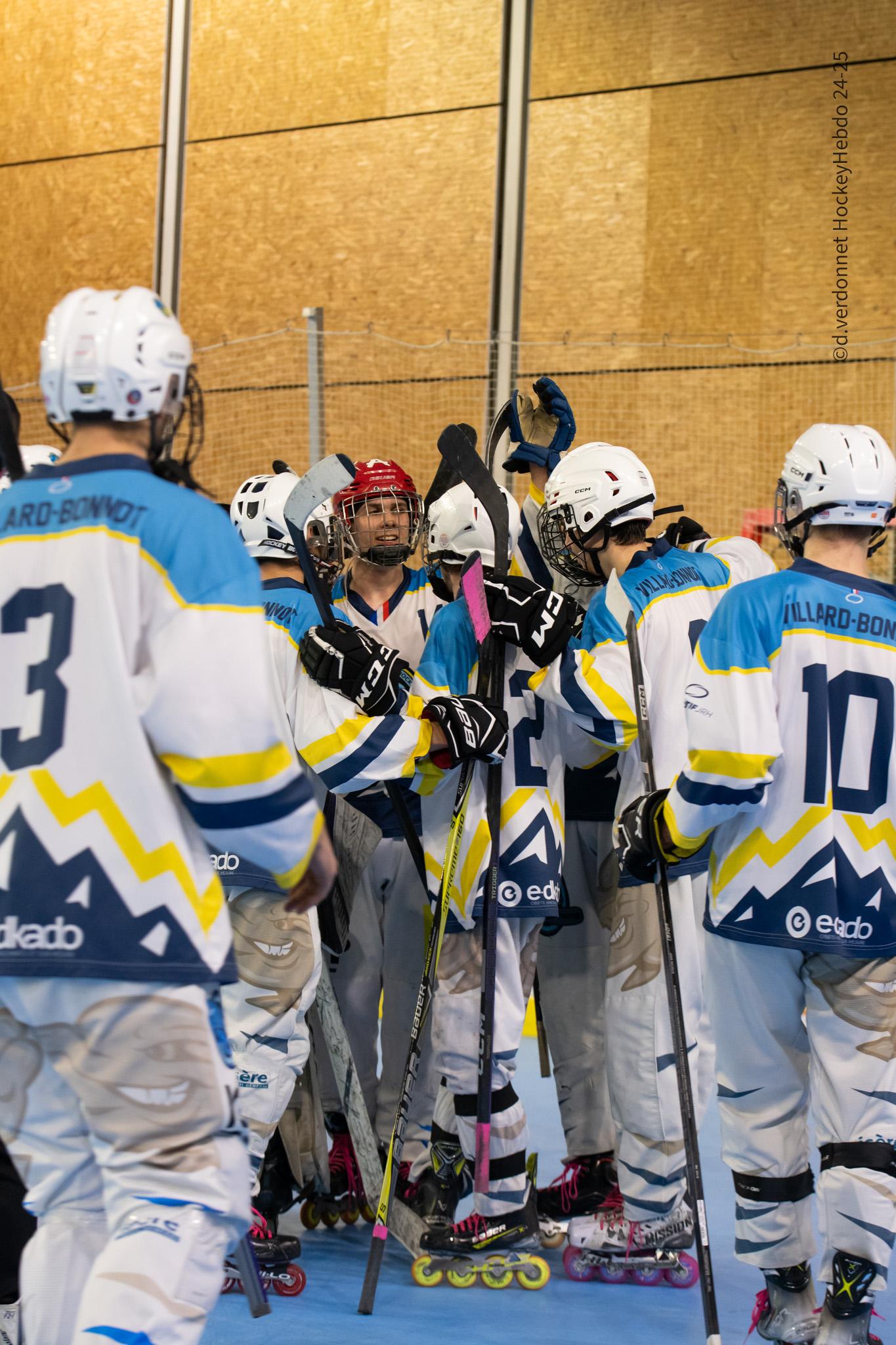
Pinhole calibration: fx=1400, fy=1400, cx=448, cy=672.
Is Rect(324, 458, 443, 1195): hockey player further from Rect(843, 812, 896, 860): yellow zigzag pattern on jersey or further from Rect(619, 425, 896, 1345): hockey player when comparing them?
Rect(843, 812, 896, 860): yellow zigzag pattern on jersey

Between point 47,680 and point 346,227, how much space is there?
638 centimetres

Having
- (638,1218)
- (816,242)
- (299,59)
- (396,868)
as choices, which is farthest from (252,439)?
(638,1218)

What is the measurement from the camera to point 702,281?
694 cm

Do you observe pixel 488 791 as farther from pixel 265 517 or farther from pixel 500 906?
pixel 265 517

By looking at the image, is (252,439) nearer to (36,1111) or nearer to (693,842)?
(693,842)

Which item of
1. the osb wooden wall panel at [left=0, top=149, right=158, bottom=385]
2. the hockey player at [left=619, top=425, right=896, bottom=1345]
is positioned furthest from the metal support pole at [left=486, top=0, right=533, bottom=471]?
the hockey player at [left=619, top=425, right=896, bottom=1345]

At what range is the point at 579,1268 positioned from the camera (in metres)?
3.35

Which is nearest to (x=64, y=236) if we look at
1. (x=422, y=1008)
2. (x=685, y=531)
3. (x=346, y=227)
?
(x=346, y=227)

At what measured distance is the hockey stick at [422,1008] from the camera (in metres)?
3.07

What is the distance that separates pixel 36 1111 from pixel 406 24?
710 cm

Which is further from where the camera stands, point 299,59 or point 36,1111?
point 299,59

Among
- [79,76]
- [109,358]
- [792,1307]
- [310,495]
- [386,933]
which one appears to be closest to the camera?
[109,358]

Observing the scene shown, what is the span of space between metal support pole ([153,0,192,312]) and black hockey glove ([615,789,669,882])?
238 inches

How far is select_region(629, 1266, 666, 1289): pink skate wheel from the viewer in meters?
3.33
